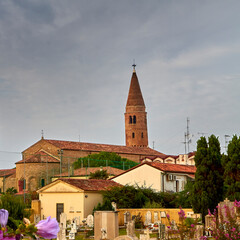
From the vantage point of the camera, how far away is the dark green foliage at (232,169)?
24.9m

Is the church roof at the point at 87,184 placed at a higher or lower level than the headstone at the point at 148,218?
higher

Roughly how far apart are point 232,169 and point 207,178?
2.07 meters

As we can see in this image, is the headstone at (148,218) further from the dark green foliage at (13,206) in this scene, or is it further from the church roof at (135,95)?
the church roof at (135,95)

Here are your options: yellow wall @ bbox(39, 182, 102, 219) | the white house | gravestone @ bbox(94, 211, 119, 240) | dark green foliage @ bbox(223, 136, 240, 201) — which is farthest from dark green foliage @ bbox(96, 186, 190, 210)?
gravestone @ bbox(94, 211, 119, 240)

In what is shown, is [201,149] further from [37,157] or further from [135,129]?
[135,129]

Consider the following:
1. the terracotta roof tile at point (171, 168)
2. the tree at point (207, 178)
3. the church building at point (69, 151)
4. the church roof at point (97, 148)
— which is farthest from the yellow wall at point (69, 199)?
the church roof at point (97, 148)

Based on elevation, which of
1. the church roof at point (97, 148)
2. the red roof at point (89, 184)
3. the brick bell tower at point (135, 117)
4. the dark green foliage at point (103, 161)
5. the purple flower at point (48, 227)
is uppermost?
the brick bell tower at point (135, 117)

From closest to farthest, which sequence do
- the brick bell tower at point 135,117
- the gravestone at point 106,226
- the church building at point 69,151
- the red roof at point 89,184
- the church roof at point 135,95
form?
the gravestone at point 106,226 < the red roof at point 89,184 < the church building at point 69,151 < the church roof at point 135,95 < the brick bell tower at point 135,117

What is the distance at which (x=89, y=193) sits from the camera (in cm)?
3189

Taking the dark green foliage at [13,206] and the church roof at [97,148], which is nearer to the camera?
the dark green foliage at [13,206]

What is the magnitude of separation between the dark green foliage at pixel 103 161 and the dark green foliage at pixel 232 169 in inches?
1192

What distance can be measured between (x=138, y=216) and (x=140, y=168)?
10.1m

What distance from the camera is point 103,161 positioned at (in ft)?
199

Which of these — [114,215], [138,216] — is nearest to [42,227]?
[114,215]
